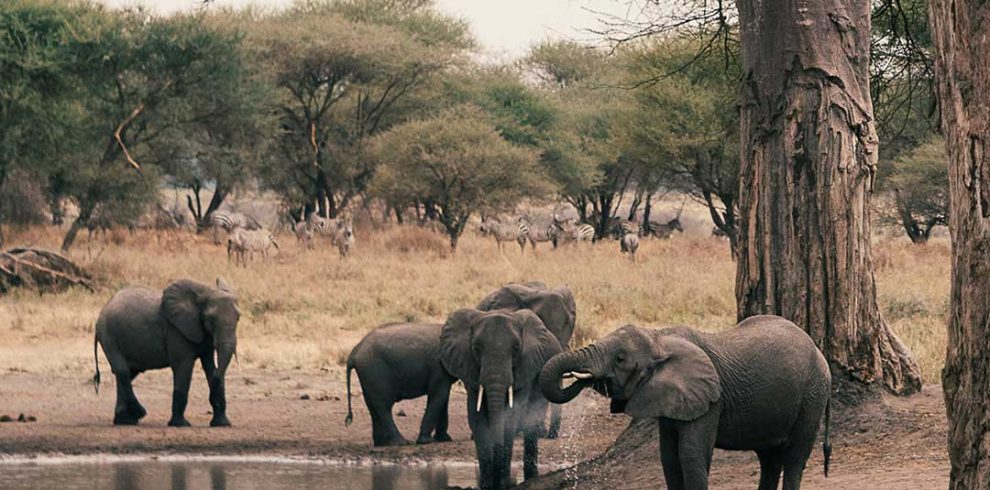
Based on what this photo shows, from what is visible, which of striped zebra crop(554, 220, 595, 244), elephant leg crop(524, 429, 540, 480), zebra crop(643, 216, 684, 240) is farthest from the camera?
zebra crop(643, 216, 684, 240)

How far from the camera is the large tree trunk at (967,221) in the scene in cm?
438

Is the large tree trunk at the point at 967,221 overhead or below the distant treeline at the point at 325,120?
below

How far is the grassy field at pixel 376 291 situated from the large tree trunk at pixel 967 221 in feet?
21.7

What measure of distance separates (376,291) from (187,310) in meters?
8.88

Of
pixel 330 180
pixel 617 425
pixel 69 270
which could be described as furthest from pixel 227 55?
pixel 617 425

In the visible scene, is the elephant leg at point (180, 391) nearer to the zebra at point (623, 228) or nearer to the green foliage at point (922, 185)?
the green foliage at point (922, 185)

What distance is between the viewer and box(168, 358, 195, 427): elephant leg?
38.5ft

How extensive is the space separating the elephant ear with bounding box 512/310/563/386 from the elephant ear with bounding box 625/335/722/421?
2.32 meters

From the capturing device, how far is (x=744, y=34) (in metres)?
9.36

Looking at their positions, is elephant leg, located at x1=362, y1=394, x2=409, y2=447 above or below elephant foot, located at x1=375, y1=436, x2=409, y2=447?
above

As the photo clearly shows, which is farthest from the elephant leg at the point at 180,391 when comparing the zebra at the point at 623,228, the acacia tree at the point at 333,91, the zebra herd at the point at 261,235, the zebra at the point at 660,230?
the zebra at the point at 660,230

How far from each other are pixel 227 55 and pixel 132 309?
64.6 ft

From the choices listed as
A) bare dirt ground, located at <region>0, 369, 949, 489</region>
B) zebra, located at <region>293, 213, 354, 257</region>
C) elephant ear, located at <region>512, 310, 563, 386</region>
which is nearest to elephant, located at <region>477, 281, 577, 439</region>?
bare dirt ground, located at <region>0, 369, 949, 489</region>

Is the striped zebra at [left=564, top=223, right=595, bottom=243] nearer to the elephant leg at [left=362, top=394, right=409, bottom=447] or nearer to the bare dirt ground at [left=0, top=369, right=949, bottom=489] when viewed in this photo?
the bare dirt ground at [left=0, top=369, right=949, bottom=489]
